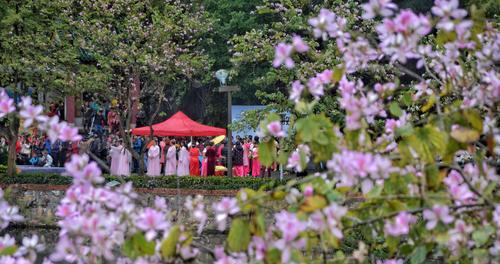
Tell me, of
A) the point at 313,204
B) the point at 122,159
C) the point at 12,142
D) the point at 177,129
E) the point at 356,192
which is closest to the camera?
the point at 313,204

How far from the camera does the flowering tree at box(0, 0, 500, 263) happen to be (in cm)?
270

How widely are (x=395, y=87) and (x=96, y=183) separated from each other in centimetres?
129

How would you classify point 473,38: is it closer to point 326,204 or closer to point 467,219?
point 467,219

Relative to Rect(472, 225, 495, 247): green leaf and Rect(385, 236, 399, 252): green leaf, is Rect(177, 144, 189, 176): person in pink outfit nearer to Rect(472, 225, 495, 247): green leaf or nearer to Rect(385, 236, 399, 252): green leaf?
Rect(385, 236, 399, 252): green leaf

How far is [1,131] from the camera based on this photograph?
15.9m

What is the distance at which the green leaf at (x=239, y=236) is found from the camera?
9.23ft

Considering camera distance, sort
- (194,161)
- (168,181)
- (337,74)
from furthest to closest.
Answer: (194,161) → (168,181) → (337,74)

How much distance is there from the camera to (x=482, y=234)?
284 centimetres

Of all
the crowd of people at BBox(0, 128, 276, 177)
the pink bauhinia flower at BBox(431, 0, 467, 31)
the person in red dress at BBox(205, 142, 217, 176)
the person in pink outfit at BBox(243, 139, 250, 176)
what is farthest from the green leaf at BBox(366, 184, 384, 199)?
the person in pink outfit at BBox(243, 139, 250, 176)

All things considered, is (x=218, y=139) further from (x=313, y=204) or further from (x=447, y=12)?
(x=313, y=204)

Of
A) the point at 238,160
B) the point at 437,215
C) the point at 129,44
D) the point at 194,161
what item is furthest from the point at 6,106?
the point at 194,161

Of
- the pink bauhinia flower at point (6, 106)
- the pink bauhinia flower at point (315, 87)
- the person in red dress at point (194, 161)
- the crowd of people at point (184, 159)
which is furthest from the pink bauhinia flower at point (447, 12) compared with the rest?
the person in red dress at point (194, 161)

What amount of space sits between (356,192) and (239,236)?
642 millimetres

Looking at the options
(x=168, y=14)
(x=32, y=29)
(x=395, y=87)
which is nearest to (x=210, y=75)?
(x=168, y=14)
